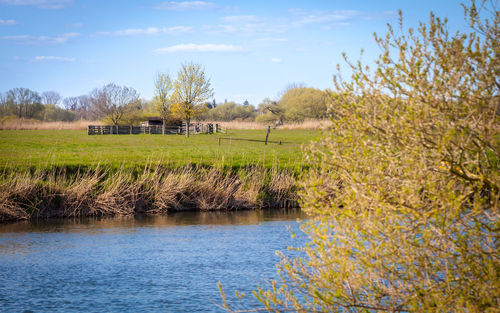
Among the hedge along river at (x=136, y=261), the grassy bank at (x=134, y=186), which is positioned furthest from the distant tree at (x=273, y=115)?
the hedge along river at (x=136, y=261)

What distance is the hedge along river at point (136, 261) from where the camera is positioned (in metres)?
11.5

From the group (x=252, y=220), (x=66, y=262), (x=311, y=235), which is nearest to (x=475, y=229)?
(x=311, y=235)

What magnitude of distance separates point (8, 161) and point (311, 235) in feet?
63.5

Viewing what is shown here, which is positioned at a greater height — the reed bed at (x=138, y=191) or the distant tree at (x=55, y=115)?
the distant tree at (x=55, y=115)

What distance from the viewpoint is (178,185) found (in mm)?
21609

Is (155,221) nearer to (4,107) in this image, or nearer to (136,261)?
(136,261)

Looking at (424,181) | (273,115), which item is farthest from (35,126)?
Answer: (424,181)

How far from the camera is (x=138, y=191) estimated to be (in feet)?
71.0

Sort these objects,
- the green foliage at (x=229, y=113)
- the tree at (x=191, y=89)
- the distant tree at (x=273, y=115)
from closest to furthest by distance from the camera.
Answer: the tree at (x=191, y=89) < the distant tree at (x=273, y=115) < the green foliage at (x=229, y=113)

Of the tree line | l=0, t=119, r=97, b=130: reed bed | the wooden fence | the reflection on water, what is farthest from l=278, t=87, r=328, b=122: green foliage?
the reflection on water

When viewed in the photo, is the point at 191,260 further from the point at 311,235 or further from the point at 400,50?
the point at 400,50

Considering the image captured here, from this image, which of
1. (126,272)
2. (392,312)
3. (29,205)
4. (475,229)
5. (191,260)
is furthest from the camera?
(29,205)

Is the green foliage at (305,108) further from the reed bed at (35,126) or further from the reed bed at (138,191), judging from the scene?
the reed bed at (138,191)

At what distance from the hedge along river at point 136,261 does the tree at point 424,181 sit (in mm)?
4842
